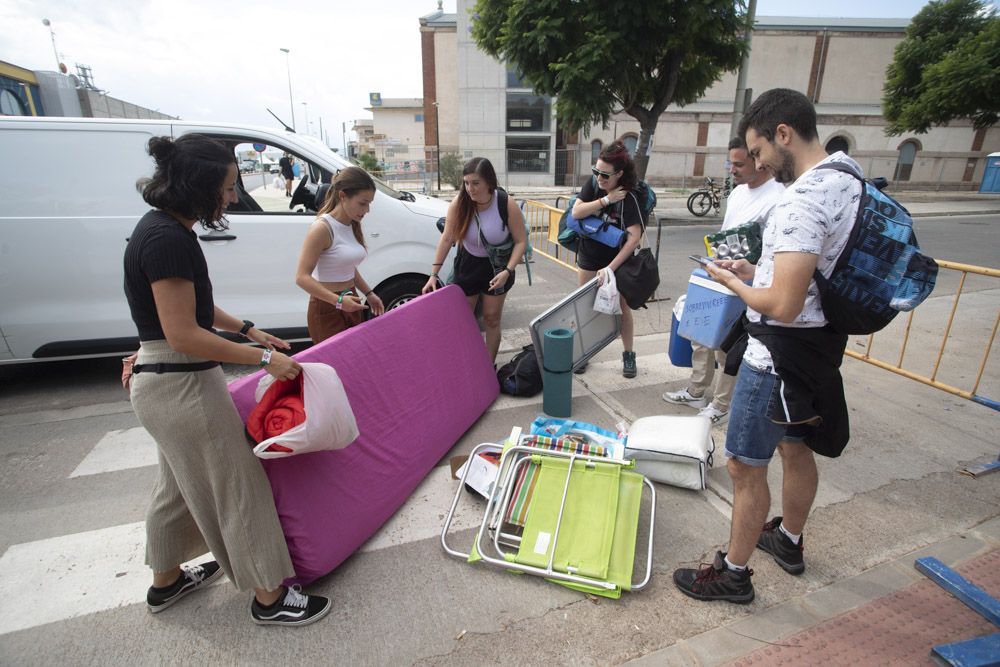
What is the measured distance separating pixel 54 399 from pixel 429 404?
348cm

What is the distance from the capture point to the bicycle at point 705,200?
16.9 m

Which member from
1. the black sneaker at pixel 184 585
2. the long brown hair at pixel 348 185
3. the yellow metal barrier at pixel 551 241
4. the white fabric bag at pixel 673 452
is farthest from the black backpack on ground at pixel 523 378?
the yellow metal barrier at pixel 551 241

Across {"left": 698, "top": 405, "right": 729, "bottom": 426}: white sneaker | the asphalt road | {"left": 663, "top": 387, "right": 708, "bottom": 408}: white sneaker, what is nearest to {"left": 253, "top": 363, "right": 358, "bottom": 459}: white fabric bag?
the asphalt road

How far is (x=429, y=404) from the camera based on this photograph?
3.24 m

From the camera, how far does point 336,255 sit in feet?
10.8

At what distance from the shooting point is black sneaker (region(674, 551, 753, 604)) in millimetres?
2217

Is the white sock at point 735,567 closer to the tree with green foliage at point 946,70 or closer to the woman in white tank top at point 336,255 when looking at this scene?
the woman in white tank top at point 336,255

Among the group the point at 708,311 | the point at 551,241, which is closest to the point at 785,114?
the point at 708,311

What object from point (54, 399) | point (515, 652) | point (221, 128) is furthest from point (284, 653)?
point (221, 128)

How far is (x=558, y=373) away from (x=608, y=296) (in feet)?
2.68

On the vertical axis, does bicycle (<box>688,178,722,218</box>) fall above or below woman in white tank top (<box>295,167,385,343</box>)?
below

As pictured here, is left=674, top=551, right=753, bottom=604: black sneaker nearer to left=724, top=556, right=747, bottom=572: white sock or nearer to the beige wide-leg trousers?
left=724, top=556, right=747, bottom=572: white sock

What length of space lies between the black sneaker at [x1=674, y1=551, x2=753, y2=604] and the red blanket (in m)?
1.82

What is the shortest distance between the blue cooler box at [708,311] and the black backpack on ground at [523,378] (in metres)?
1.18
